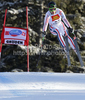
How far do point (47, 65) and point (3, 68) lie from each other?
1917mm

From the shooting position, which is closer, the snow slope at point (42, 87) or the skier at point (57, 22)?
the snow slope at point (42, 87)

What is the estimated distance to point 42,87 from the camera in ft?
10.7

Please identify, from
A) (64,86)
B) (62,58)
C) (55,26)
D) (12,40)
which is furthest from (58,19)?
(62,58)

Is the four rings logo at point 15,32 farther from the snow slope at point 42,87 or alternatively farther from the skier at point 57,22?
the snow slope at point 42,87

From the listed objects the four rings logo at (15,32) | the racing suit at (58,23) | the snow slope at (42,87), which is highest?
the racing suit at (58,23)

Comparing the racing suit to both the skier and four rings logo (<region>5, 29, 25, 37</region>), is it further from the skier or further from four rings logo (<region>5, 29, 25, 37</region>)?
four rings logo (<region>5, 29, 25, 37</region>)

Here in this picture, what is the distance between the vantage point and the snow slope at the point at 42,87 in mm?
2793

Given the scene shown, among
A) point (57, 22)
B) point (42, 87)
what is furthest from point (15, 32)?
point (42, 87)

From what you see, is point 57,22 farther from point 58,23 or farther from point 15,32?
point 15,32

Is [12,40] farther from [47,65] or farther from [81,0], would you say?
[81,0]

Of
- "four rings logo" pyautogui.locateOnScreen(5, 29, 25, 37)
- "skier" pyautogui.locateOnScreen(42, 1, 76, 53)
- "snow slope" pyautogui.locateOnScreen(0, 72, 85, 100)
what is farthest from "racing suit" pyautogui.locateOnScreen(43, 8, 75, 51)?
"snow slope" pyautogui.locateOnScreen(0, 72, 85, 100)

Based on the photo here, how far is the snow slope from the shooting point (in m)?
2.79

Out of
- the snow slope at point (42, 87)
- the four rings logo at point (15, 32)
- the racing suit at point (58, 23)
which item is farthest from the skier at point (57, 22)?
the snow slope at point (42, 87)

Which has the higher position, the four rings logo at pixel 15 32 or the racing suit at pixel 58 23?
the racing suit at pixel 58 23
